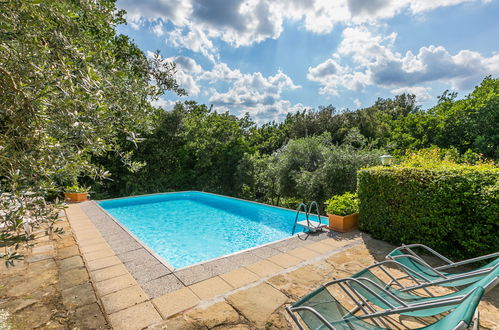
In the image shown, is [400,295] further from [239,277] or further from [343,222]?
[343,222]

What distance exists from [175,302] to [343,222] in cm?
416

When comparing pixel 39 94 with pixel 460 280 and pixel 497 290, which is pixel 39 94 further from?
pixel 497 290

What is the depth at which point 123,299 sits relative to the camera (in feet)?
9.80

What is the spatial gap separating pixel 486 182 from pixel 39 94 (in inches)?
233

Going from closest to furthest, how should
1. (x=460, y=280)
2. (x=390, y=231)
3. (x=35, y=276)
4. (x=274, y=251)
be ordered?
1. (x=460, y=280)
2. (x=35, y=276)
3. (x=274, y=251)
4. (x=390, y=231)

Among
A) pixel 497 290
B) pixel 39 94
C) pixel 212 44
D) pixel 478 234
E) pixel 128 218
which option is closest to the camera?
pixel 39 94

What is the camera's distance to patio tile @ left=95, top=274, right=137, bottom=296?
10.4ft

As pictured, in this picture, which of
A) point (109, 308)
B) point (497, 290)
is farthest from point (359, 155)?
point (109, 308)

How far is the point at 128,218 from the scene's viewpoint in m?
9.46

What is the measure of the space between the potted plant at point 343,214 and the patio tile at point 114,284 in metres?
4.43

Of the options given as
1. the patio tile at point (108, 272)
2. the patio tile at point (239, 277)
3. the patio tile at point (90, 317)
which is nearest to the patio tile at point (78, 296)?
the patio tile at point (90, 317)

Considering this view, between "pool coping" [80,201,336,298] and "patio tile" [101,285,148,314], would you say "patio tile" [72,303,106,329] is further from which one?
"pool coping" [80,201,336,298]

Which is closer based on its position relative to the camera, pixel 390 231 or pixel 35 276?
pixel 35 276

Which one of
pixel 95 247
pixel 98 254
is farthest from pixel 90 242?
pixel 98 254
